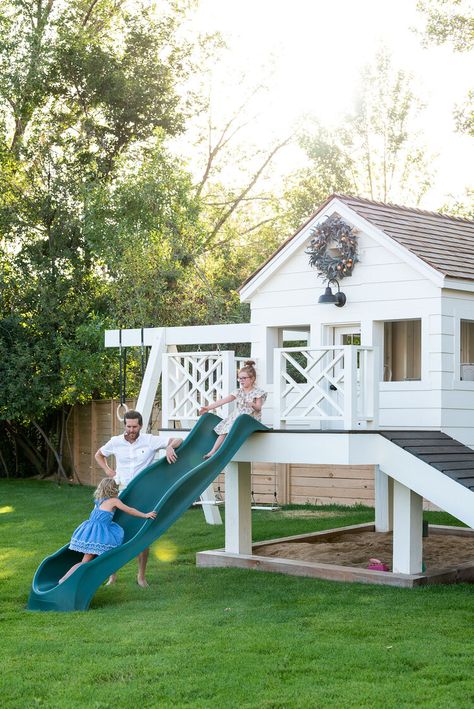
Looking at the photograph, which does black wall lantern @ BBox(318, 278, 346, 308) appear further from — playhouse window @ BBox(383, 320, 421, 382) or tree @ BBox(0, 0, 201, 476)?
tree @ BBox(0, 0, 201, 476)

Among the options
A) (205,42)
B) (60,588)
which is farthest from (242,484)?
(205,42)

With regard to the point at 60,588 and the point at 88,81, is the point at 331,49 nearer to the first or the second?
the point at 88,81

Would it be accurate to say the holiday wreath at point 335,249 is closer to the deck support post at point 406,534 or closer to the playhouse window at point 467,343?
the playhouse window at point 467,343

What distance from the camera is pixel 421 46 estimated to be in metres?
21.8

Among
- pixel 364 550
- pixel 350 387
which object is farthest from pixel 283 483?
pixel 350 387

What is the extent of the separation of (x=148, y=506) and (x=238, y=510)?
155cm

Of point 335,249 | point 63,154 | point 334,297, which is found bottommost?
point 334,297

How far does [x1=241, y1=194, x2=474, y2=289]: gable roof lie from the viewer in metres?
12.4

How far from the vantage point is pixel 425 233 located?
1334 centimetres

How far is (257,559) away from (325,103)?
21163 millimetres

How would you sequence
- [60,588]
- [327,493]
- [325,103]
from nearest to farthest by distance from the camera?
[60,588] < [327,493] < [325,103]

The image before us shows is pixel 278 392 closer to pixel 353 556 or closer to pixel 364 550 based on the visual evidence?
pixel 353 556

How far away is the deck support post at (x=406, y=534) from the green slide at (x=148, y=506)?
1667 mm

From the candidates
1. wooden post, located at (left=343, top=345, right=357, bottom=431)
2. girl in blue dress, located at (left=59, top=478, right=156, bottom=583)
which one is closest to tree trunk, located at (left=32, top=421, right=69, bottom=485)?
girl in blue dress, located at (left=59, top=478, right=156, bottom=583)
